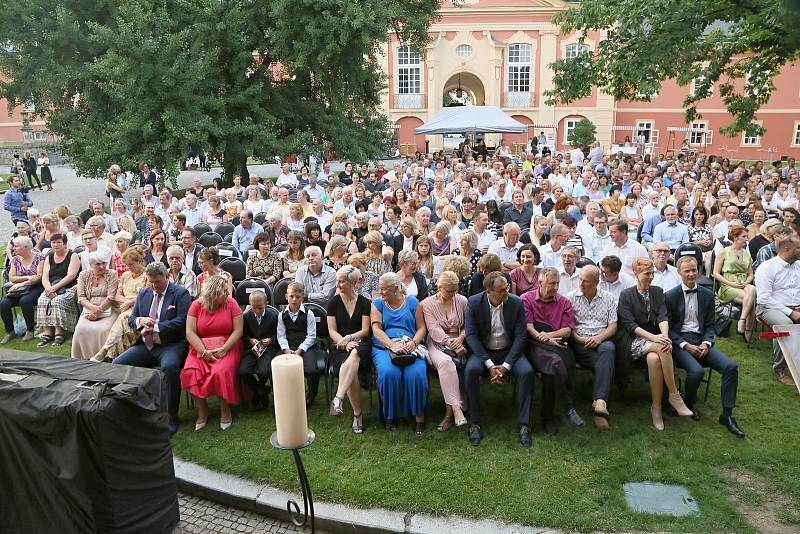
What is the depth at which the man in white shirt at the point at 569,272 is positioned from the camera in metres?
5.84

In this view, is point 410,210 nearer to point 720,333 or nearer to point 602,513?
point 720,333

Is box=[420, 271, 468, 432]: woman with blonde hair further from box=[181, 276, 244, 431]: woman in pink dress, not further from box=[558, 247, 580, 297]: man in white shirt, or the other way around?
box=[181, 276, 244, 431]: woman in pink dress

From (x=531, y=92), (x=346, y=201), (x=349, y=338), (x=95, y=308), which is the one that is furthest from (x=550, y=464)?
(x=531, y=92)

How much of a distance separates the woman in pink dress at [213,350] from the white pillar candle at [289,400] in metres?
2.69

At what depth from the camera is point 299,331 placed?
5.52m

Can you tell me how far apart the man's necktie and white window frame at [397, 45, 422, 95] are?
3534cm

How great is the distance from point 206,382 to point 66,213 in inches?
225

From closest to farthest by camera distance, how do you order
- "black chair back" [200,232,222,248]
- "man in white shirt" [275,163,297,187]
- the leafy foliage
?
1. "black chair back" [200,232,222,248]
2. "man in white shirt" [275,163,297,187]
3. the leafy foliage

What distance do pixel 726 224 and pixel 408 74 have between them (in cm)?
3302

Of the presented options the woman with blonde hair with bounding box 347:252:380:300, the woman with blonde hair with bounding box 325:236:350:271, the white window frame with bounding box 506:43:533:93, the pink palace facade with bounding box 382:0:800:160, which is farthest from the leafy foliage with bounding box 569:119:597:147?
the woman with blonde hair with bounding box 347:252:380:300

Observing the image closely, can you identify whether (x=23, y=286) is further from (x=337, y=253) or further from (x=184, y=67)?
(x=184, y=67)

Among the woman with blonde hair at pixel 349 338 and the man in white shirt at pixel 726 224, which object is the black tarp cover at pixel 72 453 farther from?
the man in white shirt at pixel 726 224

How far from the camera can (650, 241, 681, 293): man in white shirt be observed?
18.7ft

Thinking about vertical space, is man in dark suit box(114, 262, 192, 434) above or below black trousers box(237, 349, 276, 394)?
above
